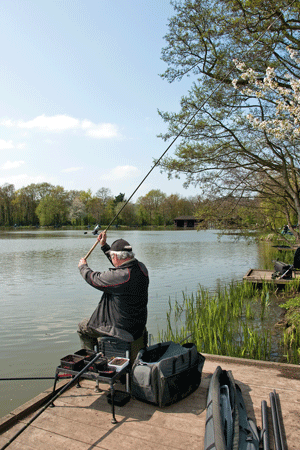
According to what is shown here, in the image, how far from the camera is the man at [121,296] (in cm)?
330

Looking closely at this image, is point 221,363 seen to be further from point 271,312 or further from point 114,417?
point 271,312

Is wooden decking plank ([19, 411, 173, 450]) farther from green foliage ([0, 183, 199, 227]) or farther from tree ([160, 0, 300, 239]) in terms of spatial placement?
green foliage ([0, 183, 199, 227])

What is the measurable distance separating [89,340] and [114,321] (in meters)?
0.63

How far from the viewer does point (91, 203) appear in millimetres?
96312

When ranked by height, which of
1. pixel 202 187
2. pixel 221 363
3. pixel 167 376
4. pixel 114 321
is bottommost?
pixel 221 363

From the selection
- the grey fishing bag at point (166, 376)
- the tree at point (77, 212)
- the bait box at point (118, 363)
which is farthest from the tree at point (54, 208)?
the grey fishing bag at point (166, 376)

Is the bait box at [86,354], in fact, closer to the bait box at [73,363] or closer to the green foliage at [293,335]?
the bait box at [73,363]

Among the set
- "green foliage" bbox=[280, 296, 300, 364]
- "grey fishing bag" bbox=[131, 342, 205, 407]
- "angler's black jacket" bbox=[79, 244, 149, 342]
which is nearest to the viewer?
"grey fishing bag" bbox=[131, 342, 205, 407]

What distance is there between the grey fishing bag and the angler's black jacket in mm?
293

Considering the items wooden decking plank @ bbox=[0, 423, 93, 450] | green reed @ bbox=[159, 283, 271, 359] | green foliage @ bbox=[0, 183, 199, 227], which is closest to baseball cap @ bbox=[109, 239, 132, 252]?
wooden decking plank @ bbox=[0, 423, 93, 450]

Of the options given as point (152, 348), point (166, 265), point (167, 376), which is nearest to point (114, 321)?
point (152, 348)

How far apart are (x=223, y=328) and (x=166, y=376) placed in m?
3.09

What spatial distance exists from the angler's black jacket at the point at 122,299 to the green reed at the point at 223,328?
1753mm

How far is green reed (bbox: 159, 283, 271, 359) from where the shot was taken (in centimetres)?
500
